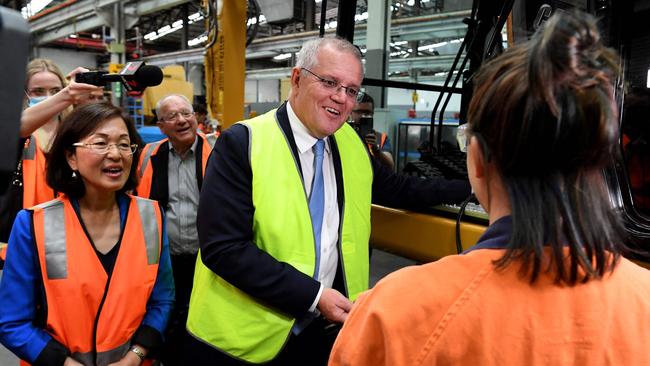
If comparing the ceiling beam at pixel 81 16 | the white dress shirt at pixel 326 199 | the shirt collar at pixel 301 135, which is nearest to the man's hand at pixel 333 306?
the white dress shirt at pixel 326 199

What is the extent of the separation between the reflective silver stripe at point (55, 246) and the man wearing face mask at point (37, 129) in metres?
0.28

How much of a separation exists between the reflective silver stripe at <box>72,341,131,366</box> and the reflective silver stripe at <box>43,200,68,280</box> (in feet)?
0.84

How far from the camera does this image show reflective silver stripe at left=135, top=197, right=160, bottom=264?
1.63 meters

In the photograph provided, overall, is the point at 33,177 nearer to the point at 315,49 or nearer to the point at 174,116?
the point at 174,116

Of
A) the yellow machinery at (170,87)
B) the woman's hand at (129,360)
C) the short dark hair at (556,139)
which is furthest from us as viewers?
the yellow machinery at (170,87)

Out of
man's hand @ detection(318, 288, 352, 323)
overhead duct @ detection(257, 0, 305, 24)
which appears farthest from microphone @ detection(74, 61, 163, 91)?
overhead duct @ detection(257, 0, 305, 24)

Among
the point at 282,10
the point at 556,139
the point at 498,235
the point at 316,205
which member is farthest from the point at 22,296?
the point at 282,10

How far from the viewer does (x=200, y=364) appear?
1.48 meters

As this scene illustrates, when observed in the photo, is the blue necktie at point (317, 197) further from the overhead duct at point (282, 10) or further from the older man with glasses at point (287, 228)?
the overhead duct at point (282, 10)

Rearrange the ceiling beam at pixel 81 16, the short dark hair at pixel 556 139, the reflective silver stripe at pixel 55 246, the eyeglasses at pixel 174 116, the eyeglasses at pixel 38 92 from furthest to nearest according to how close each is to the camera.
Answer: the ceiling beam at pixel 81 16
the eyeglasses at pixel 174 116
the eyeglasses at pixel 38 92
the reflective silver stripe at pixel 55 246
the short dark hair at pixel 556 139

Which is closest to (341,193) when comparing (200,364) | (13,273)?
(200,364)

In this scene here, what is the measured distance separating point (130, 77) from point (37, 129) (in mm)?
609

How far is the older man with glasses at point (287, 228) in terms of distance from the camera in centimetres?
137

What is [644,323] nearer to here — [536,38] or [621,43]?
[536,38]
